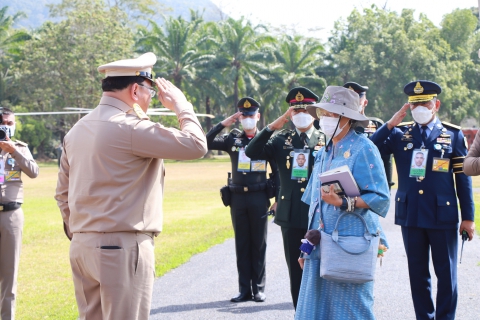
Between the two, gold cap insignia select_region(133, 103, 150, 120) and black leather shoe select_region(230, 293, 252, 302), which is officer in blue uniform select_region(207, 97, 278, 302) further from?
gold cap insignia select_region(133, 103, 150, 120)

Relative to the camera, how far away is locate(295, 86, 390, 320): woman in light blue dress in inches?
187

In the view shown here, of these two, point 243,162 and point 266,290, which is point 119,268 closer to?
point 243,162

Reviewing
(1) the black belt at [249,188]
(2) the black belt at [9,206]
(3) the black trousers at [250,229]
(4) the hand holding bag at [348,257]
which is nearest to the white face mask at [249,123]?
(1) the black belt at [249,188]

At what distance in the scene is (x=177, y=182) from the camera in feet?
110

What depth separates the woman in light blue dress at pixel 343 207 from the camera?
4.75 meters

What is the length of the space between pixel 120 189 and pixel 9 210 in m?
3.13

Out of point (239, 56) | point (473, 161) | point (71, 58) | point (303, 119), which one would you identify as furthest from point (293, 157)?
point (239, 56)

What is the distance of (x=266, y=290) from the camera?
8.69 meters

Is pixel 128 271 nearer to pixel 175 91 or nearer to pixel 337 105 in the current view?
pixel 175 91

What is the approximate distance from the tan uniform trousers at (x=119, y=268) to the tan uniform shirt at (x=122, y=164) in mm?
68

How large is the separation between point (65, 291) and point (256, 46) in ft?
193

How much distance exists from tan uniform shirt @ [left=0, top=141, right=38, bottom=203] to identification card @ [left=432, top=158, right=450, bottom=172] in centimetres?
410

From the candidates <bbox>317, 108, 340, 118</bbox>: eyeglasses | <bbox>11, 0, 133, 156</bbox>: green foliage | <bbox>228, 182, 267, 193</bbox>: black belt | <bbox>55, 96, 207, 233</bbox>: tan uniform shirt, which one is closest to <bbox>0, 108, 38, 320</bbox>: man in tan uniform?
<bbox>228, 182, 267, 193</bbox>: black belt

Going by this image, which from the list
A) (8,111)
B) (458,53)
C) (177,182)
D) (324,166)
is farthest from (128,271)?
(458,53)
